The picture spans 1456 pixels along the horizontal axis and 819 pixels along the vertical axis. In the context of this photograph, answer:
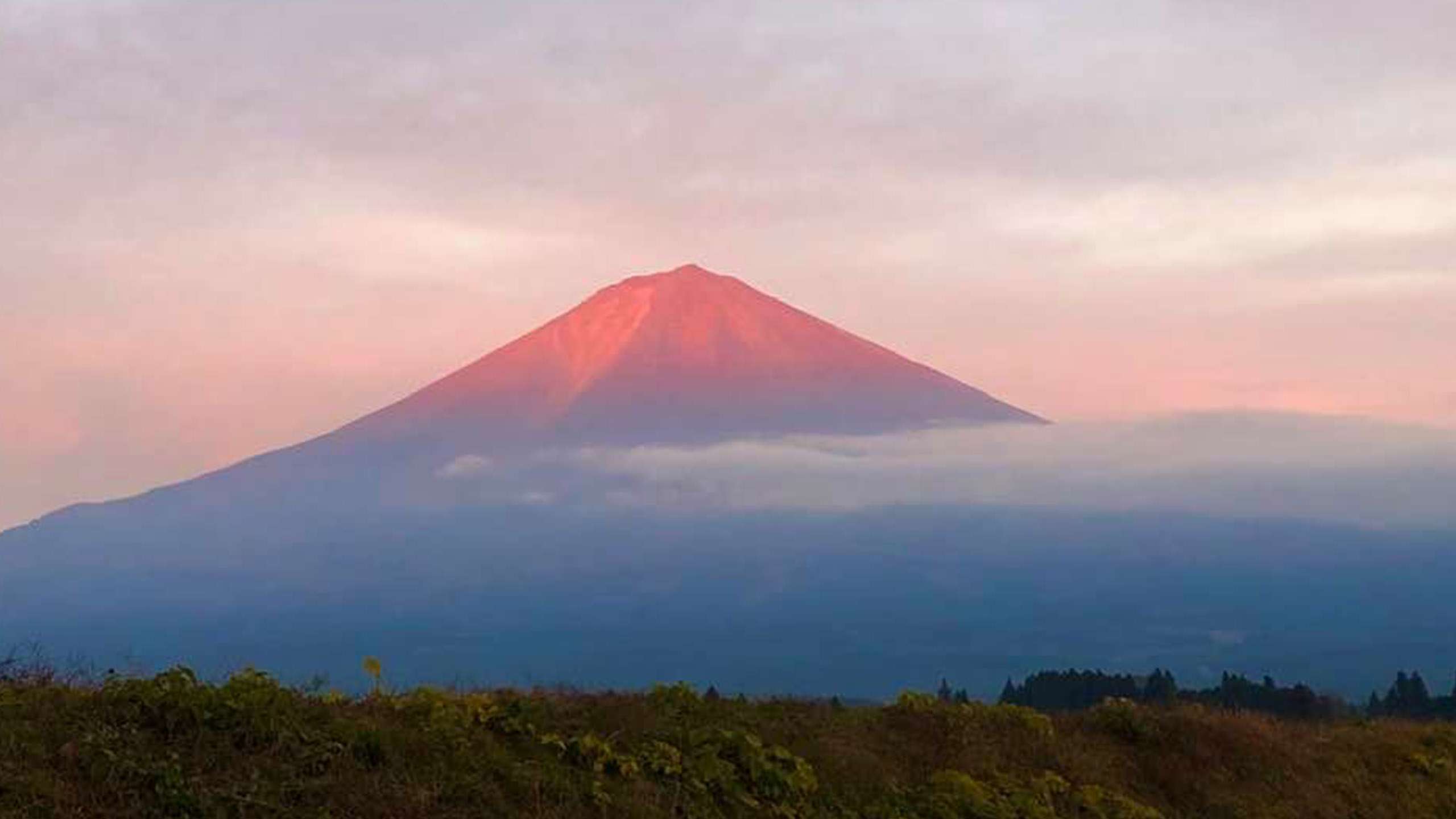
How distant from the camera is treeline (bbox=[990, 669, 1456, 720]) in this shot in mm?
18766

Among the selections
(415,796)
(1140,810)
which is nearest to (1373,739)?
(1140,810)

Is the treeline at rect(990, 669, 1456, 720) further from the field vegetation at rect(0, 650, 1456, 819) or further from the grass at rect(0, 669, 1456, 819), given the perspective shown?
the grass at rect(0, 669, 1456, 819)

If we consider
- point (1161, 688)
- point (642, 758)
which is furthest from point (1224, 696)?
point (642, 758)

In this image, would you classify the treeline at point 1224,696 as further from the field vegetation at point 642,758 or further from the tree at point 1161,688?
the field vegetation at point 642,758

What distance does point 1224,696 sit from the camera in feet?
77.8

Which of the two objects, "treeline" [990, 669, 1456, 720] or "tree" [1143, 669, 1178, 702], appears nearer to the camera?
"tree" [1143, 669, 1178, 702]

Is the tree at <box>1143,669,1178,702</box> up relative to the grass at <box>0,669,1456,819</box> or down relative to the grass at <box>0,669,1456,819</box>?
down

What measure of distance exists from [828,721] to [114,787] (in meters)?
6.53

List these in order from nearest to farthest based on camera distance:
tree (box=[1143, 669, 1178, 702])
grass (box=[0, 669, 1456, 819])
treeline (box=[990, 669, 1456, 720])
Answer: grass (box=[0, 669, 1456, 819]), tree (box=[1143, 669, 1178, 702]), treeline (box=[990, 669, 1456, 720])

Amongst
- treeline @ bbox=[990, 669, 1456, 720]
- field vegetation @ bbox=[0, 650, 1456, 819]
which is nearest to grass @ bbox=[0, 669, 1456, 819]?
field vegetation @ bbox=[0, 650, 1456, 819]

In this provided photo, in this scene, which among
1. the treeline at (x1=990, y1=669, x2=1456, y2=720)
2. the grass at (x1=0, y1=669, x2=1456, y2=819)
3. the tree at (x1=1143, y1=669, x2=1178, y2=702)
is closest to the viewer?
the grass at (x1=0, y1=669, x2=1456, y2=819)

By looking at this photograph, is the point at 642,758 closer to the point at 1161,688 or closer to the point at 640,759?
the point at 640,759

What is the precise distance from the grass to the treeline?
1.20 metres

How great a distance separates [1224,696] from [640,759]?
51.4 feet
